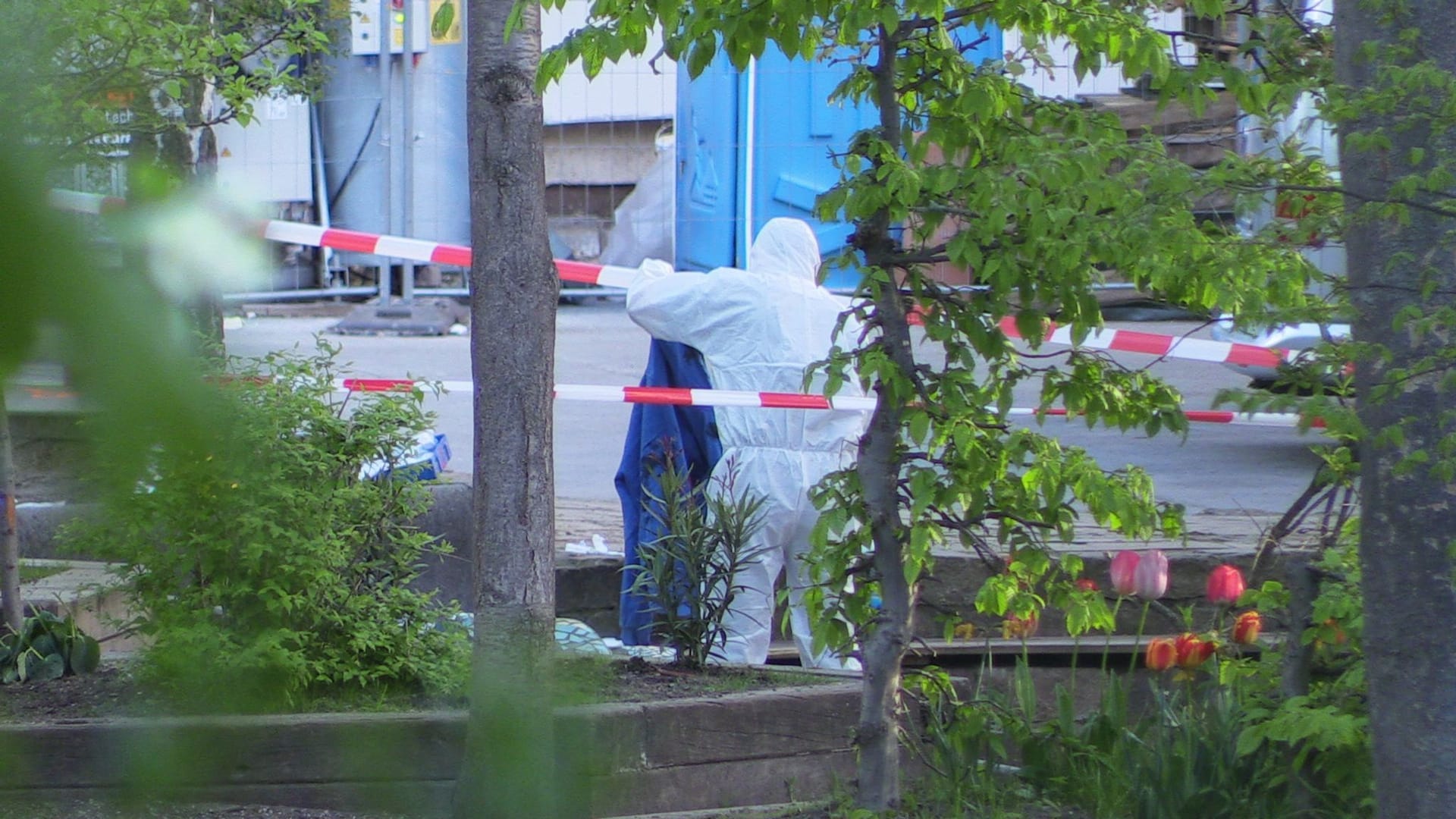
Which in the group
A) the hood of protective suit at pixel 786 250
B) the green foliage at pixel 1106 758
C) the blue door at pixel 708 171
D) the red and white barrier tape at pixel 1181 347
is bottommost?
the green foliage at pixel 1106 758

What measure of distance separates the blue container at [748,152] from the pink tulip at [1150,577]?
6563 mm

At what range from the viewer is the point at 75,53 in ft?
2.68

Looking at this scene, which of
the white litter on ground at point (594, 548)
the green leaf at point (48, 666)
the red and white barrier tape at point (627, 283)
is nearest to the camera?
the green leaf at point (48, 666)

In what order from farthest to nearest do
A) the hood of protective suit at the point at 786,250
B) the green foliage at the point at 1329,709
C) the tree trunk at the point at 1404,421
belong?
the hood of protective suit at the point at 786,250, the green foliage at the point at 1329,709, the tree trunk at the point at 1404,421

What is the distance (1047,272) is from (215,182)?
2436 millimetres

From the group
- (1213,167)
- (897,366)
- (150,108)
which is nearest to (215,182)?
(150,108)

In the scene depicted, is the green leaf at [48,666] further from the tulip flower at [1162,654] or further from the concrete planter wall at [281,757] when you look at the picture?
the tulip flower at [1162,654]

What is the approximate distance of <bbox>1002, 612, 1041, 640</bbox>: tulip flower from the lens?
365 cm

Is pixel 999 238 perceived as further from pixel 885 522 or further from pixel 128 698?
pixel 128 698

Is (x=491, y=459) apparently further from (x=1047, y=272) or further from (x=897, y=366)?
(x=1047, y=272)

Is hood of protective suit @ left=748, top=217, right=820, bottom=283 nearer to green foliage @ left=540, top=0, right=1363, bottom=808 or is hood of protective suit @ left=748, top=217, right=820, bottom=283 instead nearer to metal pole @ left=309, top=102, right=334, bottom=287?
metal pole @ left=309, top=102, right=334, bottom=287

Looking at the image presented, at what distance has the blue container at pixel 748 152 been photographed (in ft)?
36.6

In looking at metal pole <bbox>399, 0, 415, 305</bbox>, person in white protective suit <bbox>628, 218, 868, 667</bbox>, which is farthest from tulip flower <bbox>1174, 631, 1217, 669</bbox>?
metal pole <bbox>399, 0, 415, 305</bbox>

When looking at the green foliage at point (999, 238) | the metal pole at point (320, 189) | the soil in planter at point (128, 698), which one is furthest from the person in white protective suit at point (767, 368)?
the soil in planter at point (128, 698)
